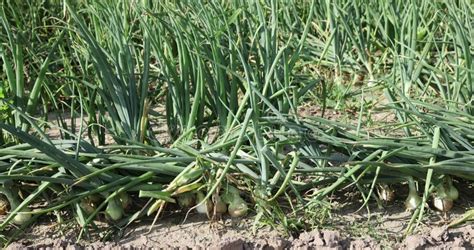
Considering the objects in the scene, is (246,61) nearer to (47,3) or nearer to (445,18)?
(445,18)

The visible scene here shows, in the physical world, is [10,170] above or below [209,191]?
above

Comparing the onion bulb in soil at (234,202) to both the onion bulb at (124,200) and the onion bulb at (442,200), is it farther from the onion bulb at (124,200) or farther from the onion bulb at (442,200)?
the onion bulb at (442,200)

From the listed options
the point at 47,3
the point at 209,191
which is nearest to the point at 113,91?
the point at 209,191

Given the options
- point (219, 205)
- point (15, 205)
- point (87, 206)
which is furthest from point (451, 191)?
point (15, 205)

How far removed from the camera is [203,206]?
2.36m

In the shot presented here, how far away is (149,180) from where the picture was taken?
2.39 meters

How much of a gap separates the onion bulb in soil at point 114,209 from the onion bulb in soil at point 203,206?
23 centimetres

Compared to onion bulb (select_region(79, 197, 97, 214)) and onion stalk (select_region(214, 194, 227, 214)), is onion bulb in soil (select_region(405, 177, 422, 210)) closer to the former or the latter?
onion stalk (select_region(214, 194, 227, 214))

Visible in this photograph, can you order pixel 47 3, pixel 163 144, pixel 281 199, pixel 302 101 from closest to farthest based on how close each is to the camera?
pixel 281 199 < pixel 163 144 < pixel 302 101 < pixel 47 3

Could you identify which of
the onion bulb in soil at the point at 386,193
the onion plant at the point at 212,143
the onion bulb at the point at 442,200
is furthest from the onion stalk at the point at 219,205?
the onion bulb at the point at 442,200

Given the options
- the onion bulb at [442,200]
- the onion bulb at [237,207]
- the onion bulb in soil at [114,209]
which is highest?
the onion bulb in soil at [114,209]

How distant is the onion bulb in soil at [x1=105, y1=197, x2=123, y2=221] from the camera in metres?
2.34

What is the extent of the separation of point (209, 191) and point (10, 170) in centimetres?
59

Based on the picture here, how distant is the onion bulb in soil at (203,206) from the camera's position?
234 centimetres
